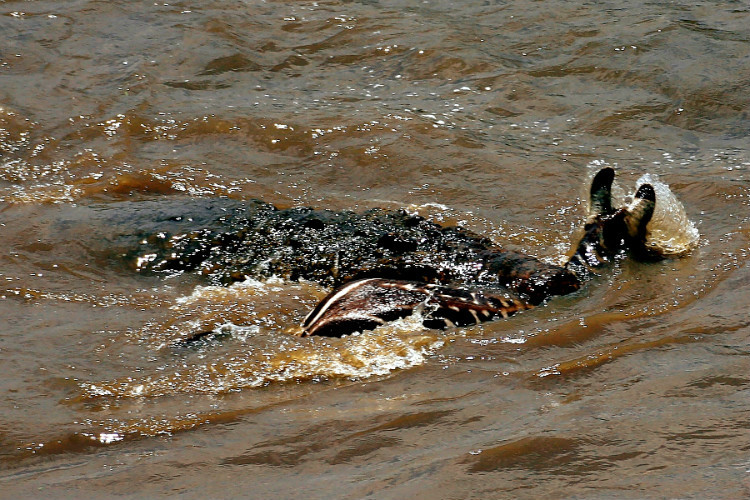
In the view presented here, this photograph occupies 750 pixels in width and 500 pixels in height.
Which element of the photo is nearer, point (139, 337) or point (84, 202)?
point (139, 337)

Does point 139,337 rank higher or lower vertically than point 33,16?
lower

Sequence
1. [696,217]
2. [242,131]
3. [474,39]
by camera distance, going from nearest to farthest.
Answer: [696,217]
[242,131]
[474,39]

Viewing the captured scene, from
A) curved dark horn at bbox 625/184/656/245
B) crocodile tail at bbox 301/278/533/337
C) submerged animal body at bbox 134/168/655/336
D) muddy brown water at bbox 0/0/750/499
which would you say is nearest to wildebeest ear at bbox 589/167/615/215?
submerged animal body at bbox 134/168/655/336

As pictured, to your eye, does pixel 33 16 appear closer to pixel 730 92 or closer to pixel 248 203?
pixel 248 203

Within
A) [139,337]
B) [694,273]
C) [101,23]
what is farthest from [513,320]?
[101,23]

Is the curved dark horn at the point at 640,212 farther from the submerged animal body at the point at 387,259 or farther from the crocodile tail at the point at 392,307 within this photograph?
the crocodile tail at the point at 392,307

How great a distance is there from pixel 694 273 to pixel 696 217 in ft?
→ 3.37

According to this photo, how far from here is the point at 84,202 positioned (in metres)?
6.16

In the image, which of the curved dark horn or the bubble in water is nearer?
the curved dark horn

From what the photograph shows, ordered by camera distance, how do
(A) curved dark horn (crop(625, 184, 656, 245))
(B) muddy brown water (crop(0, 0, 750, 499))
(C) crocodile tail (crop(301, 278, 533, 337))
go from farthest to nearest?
(A) curved dark horn (crop(625, 184, 656, 245))
(C) crocodile tail (crop(301, 278, 533, 337))
(B) muddy brown water (crop(0, 0, 750, 499))

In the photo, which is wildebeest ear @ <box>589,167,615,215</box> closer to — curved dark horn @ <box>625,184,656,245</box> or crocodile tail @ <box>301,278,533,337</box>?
curved dark horn @ <box>625,184,656,245</box>

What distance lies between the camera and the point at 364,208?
6223mm

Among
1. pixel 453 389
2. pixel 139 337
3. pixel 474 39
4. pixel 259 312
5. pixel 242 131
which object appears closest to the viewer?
pixel 453 389

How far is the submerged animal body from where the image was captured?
4.44 metres
